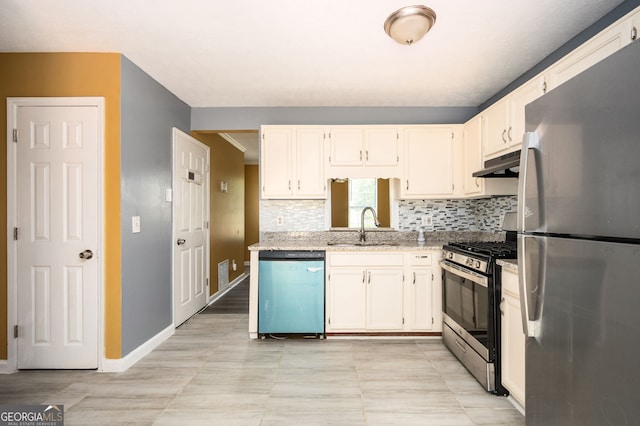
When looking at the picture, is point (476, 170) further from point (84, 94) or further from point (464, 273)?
point (84, 94)

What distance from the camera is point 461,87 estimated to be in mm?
3143

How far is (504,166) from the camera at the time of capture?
233cm

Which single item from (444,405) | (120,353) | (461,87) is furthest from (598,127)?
(120,353)

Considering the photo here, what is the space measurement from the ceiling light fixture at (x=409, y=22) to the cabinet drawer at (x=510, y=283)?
1.59 m

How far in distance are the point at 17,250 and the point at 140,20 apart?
1986 mm

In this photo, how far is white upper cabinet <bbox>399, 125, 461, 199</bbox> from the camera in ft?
11.2

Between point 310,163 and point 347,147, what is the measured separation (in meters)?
0.44

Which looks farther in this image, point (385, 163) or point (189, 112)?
point (189, 112)

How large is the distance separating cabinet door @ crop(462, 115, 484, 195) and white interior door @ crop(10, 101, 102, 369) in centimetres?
333

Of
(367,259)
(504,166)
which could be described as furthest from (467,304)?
(504,166)

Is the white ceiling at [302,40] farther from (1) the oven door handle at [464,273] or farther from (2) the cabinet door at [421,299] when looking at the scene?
(2) the cabinet door at [421,299]

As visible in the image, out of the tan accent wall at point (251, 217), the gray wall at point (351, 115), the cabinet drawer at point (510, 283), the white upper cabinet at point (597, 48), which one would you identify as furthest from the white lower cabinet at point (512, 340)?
the tan accent wall at point (251, 217)

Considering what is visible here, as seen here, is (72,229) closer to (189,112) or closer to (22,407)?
(22,407)

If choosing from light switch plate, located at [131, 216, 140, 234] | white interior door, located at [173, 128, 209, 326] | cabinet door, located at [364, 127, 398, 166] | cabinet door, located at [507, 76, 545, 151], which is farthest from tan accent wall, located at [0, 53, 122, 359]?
cabinet door, located at [507, 76, 545, 151]
